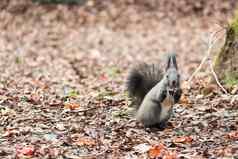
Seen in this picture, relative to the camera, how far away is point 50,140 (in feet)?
20.1

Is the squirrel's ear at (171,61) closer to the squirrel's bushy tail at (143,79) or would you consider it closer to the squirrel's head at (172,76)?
the squirrel's head at (172,76)

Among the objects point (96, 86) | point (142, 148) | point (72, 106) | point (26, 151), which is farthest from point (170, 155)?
point (96, 86)

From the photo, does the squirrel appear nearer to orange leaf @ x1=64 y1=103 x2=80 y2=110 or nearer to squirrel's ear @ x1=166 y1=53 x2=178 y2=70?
squirrel's ear @ x1=166 y1=53 x2=178 y2=70

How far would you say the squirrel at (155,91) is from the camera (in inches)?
232

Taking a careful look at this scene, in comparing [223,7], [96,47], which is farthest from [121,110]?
[223,7]

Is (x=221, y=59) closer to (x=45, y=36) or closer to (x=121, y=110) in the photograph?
(x=121, y=110)

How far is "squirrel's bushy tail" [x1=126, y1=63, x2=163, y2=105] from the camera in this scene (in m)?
6.57

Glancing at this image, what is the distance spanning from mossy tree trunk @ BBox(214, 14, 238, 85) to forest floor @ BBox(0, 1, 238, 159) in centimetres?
20

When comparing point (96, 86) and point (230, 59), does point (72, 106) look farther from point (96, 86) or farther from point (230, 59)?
point (96, 86)

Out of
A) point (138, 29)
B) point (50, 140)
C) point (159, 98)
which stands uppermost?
point (138, 29)

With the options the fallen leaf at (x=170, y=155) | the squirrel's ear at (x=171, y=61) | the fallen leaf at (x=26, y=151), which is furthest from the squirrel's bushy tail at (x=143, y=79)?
the fallen leaf at (x=26, y=151)

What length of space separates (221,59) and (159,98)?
2272 mm

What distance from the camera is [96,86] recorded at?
9836 mm

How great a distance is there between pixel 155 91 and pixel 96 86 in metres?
3.72
